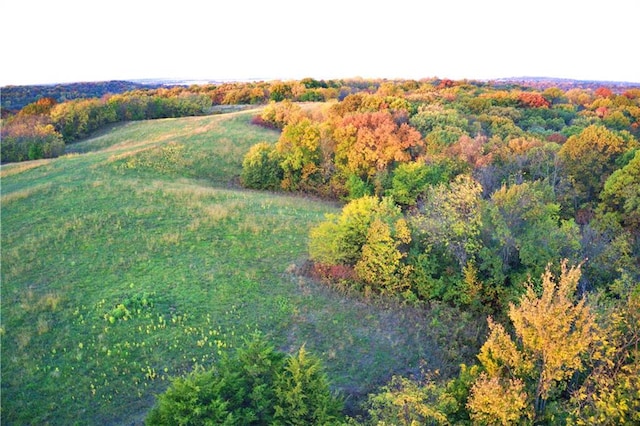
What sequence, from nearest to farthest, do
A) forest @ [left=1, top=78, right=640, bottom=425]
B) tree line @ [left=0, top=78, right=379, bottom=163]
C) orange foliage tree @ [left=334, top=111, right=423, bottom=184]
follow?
forest @ [left=1, top=78, right=640, bottom=425]
orange foliage tree @ [left=334, top=111, right=423, bottom=184]
tree line @ [left=0, top=78, right=379, bottom=163]

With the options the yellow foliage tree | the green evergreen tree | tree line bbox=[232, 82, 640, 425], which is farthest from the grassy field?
the yellow foliage tree

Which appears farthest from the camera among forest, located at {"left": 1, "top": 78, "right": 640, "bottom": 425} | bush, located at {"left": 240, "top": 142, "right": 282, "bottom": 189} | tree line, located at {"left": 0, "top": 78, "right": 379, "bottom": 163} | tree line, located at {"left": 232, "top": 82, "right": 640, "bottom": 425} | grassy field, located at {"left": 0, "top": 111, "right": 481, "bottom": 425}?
tree line, located at {"left": 0, "top": 78, "right": 379, "bottom": 163}

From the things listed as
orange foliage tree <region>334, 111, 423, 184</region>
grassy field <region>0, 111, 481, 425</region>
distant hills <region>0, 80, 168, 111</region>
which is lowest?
grassy field <region>0, 111, 481, 425</region>

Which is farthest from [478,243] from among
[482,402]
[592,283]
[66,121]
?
[66,121]

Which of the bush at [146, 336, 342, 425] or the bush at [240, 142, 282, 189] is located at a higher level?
the bush at [240, 142, 282, 189]

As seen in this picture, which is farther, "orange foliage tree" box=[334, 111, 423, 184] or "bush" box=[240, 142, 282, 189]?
"bush" box=[240, 142, 282, 189]

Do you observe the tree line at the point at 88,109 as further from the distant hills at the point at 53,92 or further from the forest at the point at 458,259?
the forest at the point at 458,259

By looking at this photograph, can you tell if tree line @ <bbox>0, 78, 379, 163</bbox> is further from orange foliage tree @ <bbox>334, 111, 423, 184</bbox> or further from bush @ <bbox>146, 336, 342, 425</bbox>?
bush @ <bbox>146, 336, 342, 425</bbox>

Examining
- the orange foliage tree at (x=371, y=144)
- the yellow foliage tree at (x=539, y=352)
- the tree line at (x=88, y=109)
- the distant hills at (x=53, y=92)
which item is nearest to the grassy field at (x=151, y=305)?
the yellow foliage tree at (x=539, y=352)
